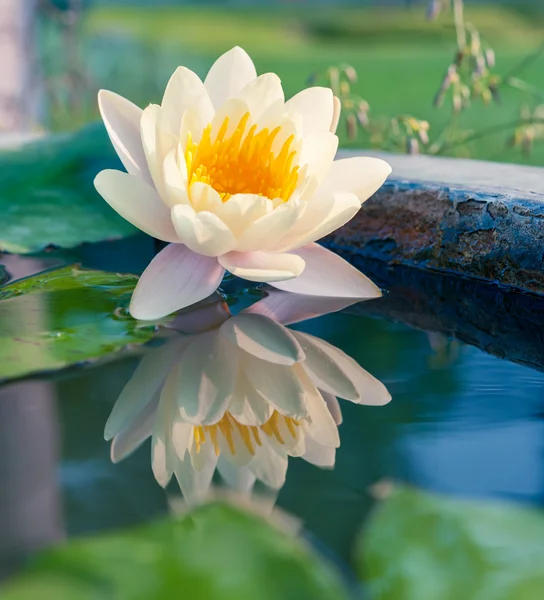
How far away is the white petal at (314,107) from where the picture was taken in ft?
2.57

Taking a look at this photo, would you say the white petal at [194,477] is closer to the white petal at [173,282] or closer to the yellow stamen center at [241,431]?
the yellow stamen center at [241,431]

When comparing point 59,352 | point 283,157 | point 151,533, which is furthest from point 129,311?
point 151,533

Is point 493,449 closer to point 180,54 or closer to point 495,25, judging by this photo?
point 180,54

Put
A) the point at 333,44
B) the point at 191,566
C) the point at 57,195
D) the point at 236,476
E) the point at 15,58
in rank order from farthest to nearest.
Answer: the point at 333,44 → the point at 15,58 → the point at 57,195 → the point at 236,476 → the point at 191,566

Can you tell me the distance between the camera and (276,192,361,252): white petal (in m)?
0.69

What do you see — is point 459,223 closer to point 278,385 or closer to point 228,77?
point 228,77

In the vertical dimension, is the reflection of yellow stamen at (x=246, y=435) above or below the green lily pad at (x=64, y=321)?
above

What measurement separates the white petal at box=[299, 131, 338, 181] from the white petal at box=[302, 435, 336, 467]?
35 cm

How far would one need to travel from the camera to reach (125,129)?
761mm

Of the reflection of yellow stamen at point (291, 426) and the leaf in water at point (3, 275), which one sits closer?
the reflection of yellow stamen at point (291, 426)

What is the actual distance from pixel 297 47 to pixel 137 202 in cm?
670

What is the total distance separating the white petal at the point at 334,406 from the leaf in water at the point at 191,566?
17cm

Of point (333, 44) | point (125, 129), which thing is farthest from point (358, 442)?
point (333, 44)

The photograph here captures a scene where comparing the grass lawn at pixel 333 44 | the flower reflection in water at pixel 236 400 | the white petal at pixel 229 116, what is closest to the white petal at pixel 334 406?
the flower reflection in water at pixel 236 400
